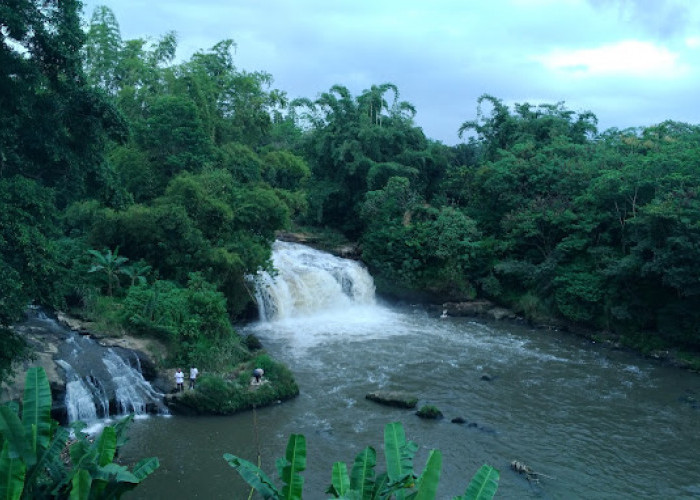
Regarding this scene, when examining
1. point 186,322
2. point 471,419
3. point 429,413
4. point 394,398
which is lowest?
point 471,419

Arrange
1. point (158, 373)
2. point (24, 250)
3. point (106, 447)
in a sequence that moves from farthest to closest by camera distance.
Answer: point (158, 373) < point (24, 250) < point (106, 447)

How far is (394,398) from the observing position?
583 inches

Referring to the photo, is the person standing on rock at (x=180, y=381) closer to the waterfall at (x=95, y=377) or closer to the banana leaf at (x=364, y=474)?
the waterfall at (x=95, y=377)

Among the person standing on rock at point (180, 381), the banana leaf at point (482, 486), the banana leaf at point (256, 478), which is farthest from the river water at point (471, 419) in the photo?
the banana leaf at point (482, 486)

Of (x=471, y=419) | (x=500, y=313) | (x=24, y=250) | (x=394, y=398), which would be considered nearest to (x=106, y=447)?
(x=24, y=250)

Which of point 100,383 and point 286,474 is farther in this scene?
point 100,383

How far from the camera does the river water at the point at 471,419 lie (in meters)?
11.5

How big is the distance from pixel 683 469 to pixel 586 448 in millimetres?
1901

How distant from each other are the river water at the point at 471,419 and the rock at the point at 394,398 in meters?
0.20

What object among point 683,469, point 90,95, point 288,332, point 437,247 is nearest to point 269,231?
point 288,332

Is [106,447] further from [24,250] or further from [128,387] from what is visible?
[128,387]

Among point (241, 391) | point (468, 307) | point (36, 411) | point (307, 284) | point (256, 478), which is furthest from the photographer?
point (468, 307)

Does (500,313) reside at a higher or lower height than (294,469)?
lower

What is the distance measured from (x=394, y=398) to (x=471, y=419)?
77.2 inches
